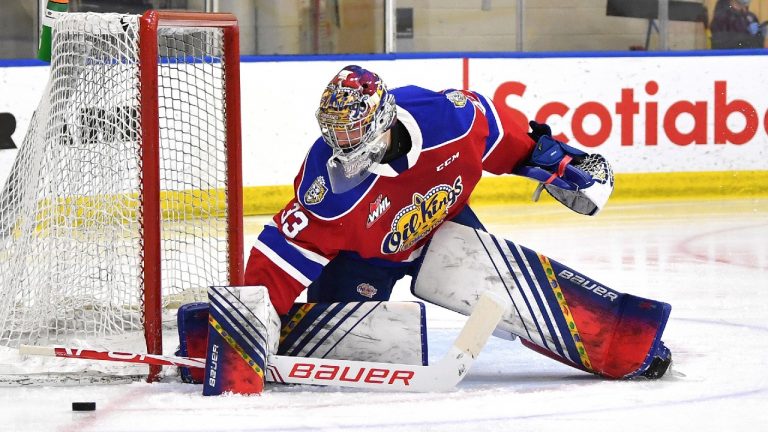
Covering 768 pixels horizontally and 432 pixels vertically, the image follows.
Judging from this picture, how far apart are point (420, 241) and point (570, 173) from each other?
15.8 inches

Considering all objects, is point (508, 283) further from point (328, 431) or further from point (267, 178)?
point (267, 178)

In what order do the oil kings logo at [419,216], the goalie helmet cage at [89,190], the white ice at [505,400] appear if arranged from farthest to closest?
the goalie helmet cage at [89,190] → the oil kings logo at [419,216] → the white ice at [505,400]

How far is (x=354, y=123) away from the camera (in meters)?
2.98

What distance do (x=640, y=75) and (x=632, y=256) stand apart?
2.08 meters

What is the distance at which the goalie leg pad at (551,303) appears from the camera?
3262 mm

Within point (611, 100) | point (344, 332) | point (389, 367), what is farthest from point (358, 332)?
point (611, 100)

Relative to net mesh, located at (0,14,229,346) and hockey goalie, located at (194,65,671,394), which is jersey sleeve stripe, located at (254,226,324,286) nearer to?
hockey goalie, located at (194,65,671,394)

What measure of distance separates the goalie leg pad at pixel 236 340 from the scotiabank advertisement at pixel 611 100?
12.2ft

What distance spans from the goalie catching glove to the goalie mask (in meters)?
0.47

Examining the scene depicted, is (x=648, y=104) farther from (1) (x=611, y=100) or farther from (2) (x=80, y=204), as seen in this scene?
(2) (x=80, y=204)

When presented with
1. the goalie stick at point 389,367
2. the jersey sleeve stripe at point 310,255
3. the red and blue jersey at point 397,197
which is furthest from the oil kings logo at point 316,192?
the goalie stick at point 389,367

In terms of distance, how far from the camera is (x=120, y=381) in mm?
3264

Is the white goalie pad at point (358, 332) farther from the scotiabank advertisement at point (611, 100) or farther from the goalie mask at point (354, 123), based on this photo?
the scotiabank advertisement at point (611, 100)

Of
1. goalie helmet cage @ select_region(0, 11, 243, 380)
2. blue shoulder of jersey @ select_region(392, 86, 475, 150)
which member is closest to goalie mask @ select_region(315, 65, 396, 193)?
blue shoulder of jersey @ select_region(392, 86, 475, 150)
